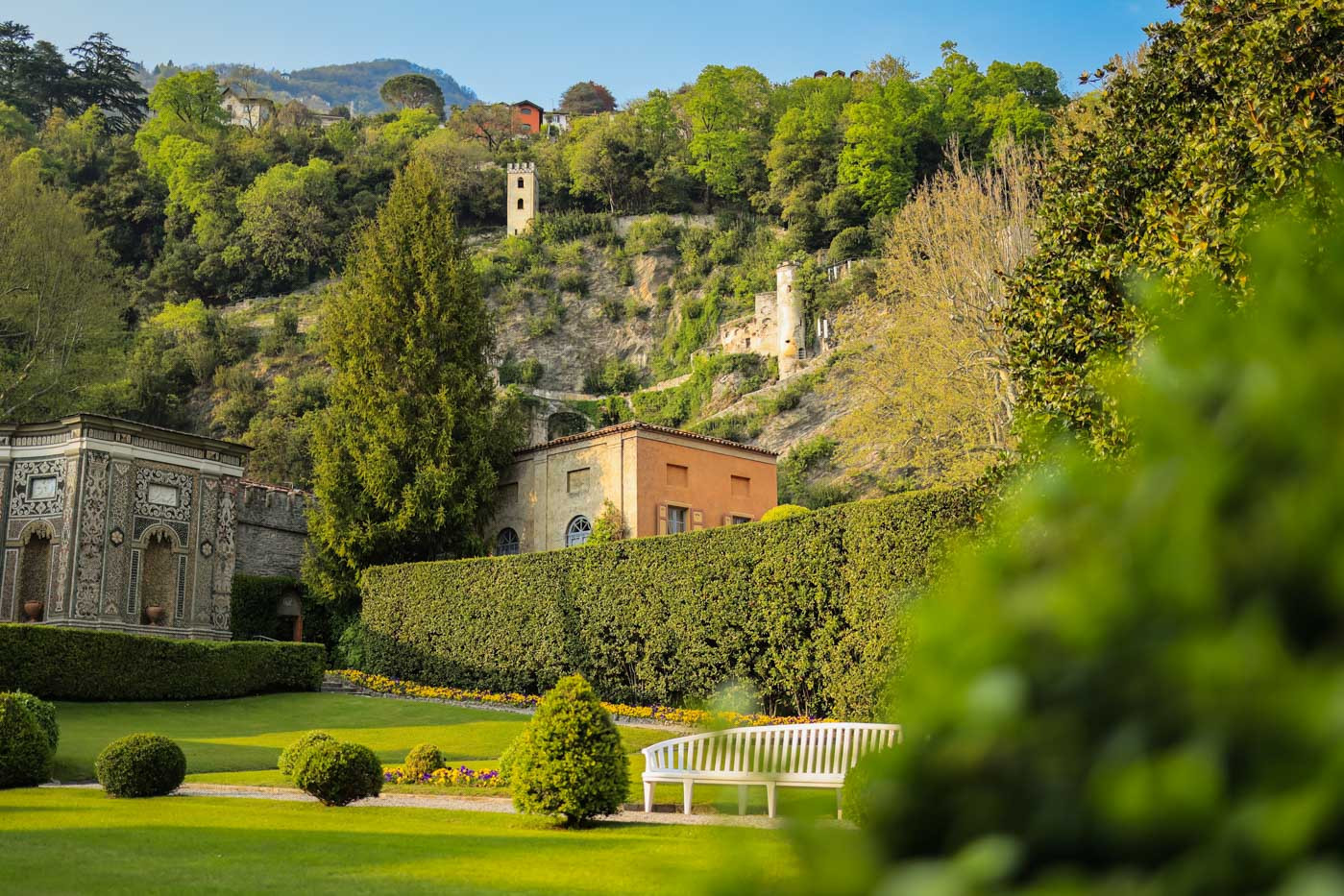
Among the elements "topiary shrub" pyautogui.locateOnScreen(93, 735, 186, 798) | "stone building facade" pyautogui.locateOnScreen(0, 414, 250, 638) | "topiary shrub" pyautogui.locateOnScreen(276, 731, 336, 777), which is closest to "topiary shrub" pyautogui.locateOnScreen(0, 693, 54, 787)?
"topiary shrub" pyautogui.locateOnScreen(93, 735, 186, 798)

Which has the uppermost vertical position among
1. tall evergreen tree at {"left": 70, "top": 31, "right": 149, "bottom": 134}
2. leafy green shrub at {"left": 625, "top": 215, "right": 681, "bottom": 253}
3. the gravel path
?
tall evergreen tree at {"left": 70, "top": 31, "right": 149, "bottom": 134}

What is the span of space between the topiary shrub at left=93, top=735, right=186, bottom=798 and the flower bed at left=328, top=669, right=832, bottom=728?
666cm

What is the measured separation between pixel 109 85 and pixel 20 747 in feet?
326

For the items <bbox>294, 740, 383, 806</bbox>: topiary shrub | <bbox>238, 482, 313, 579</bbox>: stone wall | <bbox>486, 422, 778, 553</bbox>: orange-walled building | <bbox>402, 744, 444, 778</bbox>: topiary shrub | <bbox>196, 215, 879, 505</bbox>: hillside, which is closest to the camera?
<bbox>294, 740, 383, 806</bbox>: topiary shrub

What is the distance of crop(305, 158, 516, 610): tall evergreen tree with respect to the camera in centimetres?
3409

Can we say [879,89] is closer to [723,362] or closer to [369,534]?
[723,362]

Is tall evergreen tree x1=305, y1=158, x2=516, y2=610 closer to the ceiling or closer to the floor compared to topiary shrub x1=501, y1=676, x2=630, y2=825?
closer to the ceiling

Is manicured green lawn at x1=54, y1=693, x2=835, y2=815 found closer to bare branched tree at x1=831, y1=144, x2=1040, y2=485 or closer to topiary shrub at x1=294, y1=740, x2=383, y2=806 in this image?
topiary shrub at x1=294, y1=740, x2=383, y2=806

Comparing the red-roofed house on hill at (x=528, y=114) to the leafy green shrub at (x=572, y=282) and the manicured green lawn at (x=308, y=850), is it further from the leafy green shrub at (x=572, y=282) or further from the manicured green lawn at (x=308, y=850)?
the manicured green lawn at (x=308, y=850)

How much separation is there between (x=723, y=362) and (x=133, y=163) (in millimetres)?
46064

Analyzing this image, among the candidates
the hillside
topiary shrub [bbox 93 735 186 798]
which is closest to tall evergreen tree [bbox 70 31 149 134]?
the hillside

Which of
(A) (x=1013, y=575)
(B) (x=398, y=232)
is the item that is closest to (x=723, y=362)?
(B) (x=398, y=232)

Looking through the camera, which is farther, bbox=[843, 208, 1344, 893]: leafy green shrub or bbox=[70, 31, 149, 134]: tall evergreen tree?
bbox=[70, 31, 149, 134]: tall evergreen tree

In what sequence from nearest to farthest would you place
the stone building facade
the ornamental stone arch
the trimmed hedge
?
the trimmed hedge
the stone building facade
the ornamental stone arch
